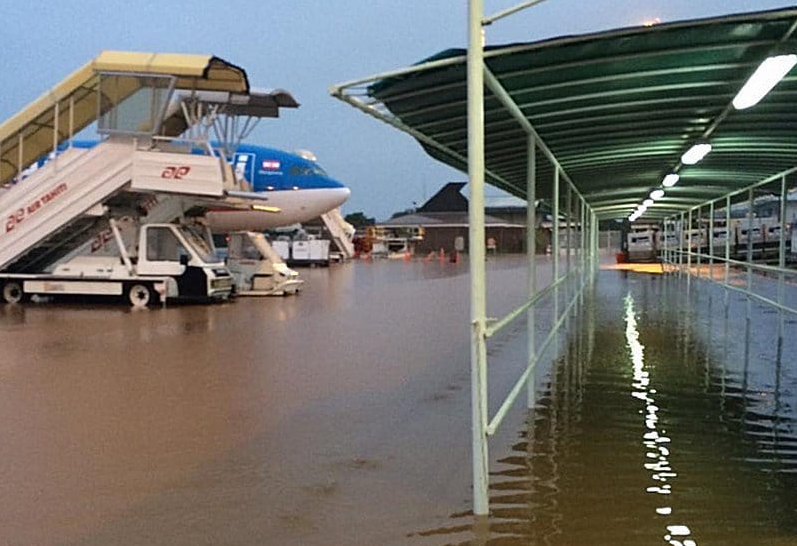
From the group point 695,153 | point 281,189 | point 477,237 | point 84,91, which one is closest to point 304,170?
point 281,189

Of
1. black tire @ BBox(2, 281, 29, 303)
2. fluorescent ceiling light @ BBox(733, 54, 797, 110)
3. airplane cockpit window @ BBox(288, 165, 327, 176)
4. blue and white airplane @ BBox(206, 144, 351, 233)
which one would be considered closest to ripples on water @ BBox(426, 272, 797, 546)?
fluorescent ceiling light @ BBox(733, 54, 797, 110)

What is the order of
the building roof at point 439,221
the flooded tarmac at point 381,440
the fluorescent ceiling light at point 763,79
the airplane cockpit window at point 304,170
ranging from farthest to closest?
the building roof at point 439,221
the airplane cockpit window at point 304,170
the fluorescent ceiling light at point 763,79
the flooded tarmac at point 381,440

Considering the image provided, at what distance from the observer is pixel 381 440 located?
6758 mm

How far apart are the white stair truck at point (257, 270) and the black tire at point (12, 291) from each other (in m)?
4.71

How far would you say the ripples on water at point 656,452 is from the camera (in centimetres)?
466

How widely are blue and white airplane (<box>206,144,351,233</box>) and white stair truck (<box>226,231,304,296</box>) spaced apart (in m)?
6.06

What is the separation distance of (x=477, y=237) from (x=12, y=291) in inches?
651

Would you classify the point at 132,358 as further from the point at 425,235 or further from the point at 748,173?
the point at 425,235

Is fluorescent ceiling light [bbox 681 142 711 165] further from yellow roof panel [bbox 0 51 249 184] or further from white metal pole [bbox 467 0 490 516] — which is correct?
yellow roof panel [bbox 0 51 249 184]

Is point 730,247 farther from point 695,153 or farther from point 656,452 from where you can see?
point 656,452

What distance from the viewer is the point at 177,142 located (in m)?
19.2

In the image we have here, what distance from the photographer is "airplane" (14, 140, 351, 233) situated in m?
30.0

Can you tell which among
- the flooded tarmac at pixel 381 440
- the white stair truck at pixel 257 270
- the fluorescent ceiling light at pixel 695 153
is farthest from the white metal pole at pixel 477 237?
the white stair truck at pixel 257 270

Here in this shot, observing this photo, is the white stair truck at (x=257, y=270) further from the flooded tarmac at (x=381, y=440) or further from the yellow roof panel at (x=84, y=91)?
the flooded tarmac at (x=381, y=440)
